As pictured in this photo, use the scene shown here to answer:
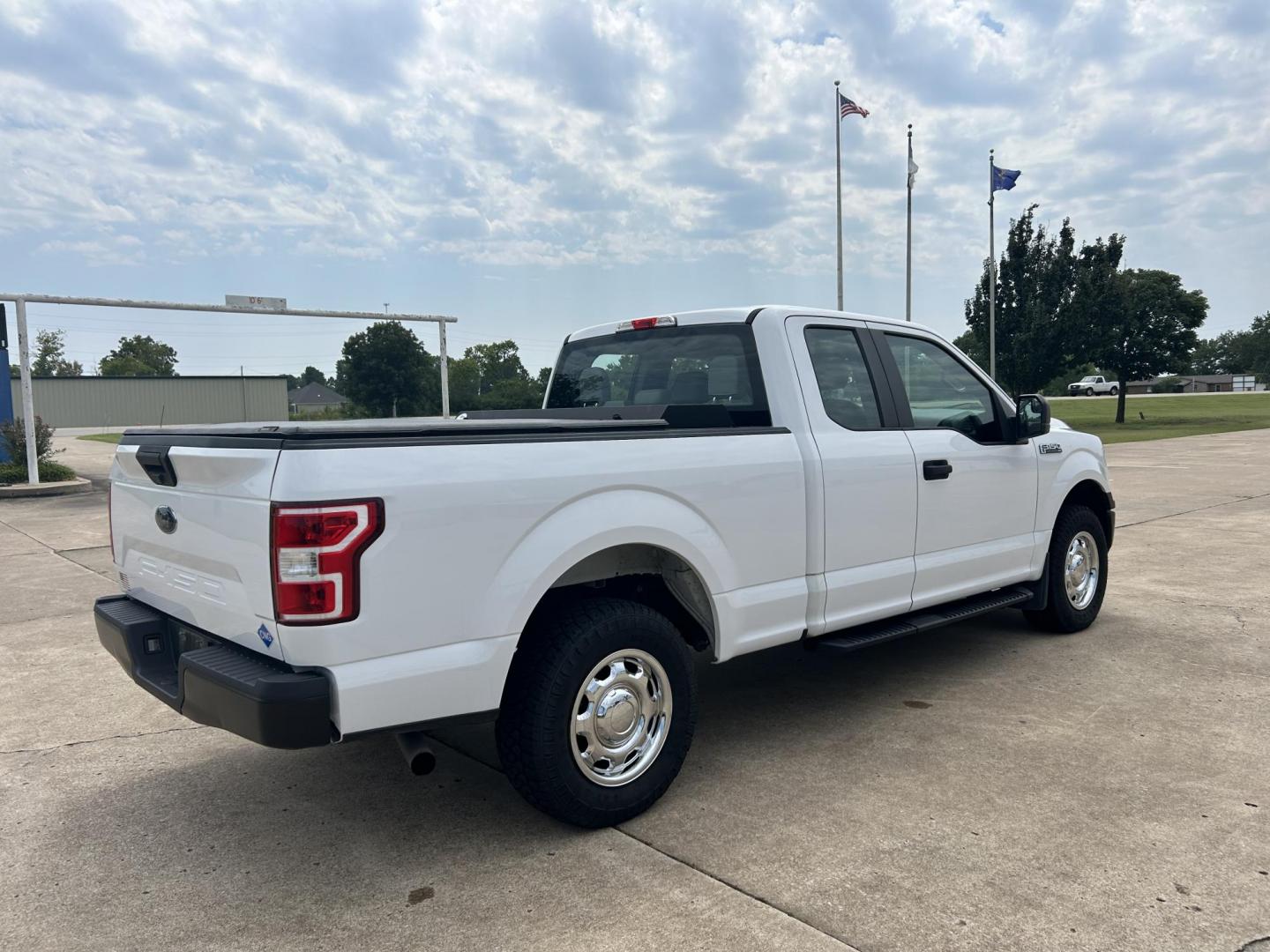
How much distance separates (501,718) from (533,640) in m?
0.27

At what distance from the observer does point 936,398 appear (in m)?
4.76

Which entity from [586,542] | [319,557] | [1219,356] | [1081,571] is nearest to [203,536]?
[319,557]

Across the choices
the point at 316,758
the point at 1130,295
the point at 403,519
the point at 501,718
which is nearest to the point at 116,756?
the point at 316,758

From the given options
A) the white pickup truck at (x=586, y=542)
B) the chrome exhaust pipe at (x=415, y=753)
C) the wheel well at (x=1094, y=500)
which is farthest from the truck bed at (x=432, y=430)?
the wheel well at (x=1094, y=500)

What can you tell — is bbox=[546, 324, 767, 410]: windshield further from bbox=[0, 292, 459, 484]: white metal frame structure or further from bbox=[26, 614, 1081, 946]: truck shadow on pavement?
bbox=[0, 292, 459, 484]: white metal frame structure

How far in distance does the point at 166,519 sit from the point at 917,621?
3.19m

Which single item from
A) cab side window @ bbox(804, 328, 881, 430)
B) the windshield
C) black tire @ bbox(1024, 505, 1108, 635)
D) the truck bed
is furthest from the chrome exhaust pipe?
black tire @ bbox(1024, 505, 1108, 635)

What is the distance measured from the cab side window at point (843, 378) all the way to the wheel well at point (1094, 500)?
2.00 meters

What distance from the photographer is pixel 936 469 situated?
4.45 metres

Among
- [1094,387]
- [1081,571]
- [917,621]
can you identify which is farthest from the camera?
[1094,387]

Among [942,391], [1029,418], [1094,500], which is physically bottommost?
[1094,500]

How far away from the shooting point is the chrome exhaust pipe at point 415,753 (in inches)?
115

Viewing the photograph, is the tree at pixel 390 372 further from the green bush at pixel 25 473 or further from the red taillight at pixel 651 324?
the red taillight at pixel 651 324

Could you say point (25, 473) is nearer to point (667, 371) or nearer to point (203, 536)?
point (667, 371)
